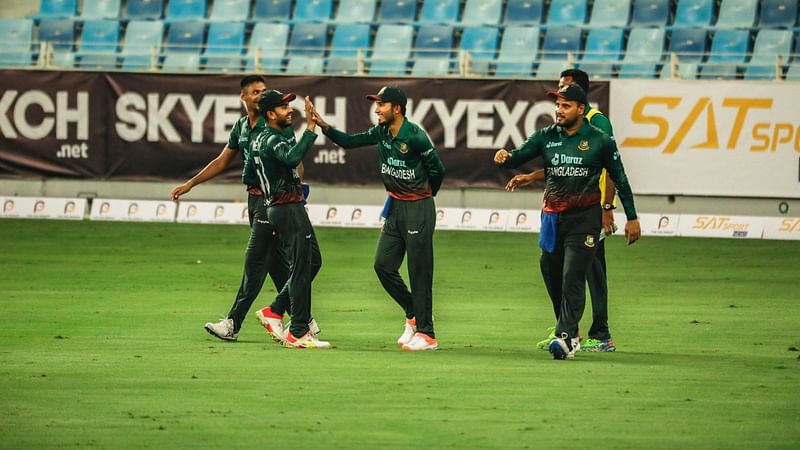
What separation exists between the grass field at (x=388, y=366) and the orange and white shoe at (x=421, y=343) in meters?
0.16

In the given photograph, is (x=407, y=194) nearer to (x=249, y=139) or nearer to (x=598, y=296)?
(x=249, y=139)

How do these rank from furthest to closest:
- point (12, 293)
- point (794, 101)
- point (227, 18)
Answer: point (227, 18), point (794, 101), point (12, 293)

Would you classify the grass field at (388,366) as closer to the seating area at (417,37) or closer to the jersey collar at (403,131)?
the jersey collar at (403,131)

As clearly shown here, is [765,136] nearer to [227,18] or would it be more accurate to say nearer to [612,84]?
[612,84]

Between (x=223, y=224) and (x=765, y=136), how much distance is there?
954 centimetres

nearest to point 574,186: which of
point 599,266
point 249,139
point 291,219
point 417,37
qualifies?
point 599,266

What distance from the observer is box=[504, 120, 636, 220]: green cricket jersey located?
12.2 meters

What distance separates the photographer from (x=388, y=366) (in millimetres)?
11359

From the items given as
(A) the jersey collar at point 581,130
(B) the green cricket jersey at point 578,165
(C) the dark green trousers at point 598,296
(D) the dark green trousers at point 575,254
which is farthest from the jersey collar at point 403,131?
(C) the dark green trousers at point 598,296

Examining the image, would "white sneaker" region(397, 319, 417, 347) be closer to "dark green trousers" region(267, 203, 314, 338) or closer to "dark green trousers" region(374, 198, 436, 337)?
"dark green trousers" region(374, 198, 436, 337)

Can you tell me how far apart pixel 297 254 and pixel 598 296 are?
2574 millimetres

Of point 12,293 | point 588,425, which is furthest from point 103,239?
point 588,425

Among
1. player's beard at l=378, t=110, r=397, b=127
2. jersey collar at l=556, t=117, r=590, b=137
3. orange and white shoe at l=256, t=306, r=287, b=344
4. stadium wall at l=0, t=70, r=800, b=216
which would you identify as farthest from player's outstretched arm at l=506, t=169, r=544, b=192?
stadium wall at l=0, t=70, r=800, b=216

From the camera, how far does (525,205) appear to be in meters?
27.0
